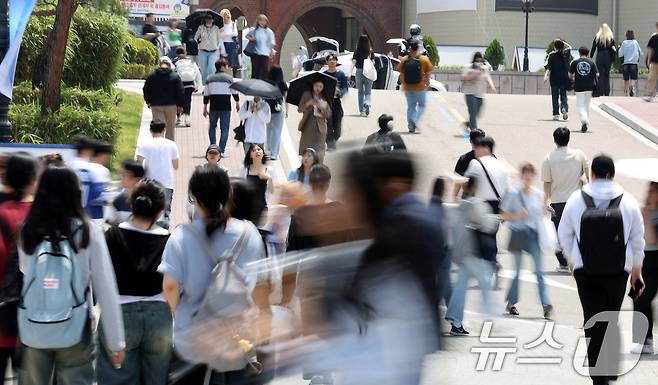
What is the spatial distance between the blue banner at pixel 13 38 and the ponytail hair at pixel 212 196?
25.0 feet

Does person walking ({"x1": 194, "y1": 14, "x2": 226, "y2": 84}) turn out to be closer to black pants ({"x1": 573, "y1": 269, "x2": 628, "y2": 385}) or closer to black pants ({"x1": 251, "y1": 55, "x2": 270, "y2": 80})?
black pants ({"x1": 251, "y1": 55, "x2": 270, "y2": 80})

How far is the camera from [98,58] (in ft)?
70.8

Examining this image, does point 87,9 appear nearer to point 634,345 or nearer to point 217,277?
point 634,345

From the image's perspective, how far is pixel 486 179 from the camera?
424 inches

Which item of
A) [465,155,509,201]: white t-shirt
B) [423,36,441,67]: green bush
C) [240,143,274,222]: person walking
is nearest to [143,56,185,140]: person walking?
[240,143,274,222]: person walking

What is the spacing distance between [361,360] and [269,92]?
1239cm

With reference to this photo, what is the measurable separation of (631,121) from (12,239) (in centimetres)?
1759

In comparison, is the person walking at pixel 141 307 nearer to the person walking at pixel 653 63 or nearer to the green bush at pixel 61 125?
the green bush at pixel 61 125

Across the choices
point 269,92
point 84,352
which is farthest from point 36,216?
point 269,92

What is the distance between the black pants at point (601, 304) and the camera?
7906 millimetres

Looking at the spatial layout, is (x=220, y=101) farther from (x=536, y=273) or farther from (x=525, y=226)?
(x=536, y=273)

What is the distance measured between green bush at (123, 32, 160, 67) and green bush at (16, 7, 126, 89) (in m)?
5.58

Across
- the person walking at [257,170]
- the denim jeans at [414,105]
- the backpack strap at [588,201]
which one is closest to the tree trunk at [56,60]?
the denim jeans at [414,105]

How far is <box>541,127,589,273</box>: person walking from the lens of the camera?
11945mm
